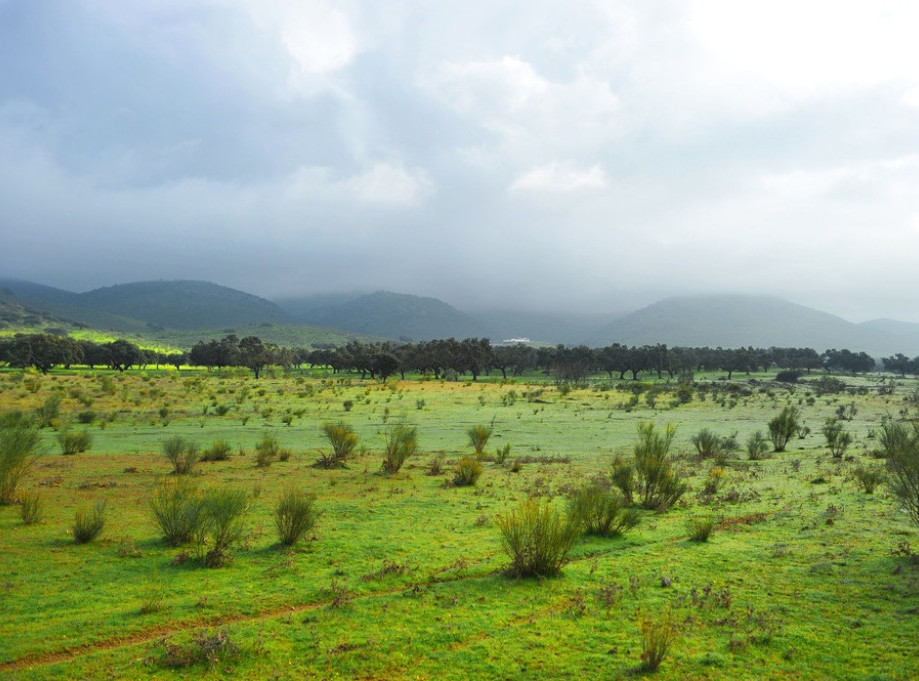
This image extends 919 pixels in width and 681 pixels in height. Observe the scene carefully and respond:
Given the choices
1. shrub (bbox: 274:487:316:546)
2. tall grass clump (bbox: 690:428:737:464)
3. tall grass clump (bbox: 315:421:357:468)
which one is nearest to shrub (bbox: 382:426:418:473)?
tall grass clump (bbox: 315:421:357:468)

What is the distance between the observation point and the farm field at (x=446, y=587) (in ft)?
23.1

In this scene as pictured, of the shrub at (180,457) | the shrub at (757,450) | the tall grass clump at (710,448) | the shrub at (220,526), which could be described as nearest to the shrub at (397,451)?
the shrub at (180,457)

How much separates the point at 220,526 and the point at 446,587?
4572mm

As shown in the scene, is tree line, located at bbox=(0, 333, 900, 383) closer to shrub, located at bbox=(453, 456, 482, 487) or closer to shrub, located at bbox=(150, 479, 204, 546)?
shrub, located at bbox=(453, 456, 482, 487)

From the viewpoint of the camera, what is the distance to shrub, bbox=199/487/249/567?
1059 cm

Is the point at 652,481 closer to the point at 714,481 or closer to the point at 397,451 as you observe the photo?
the point at 714,481

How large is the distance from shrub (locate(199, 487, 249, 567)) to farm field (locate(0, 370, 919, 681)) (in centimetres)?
25

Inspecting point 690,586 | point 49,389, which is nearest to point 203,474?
point 690,586

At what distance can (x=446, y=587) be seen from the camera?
950cm

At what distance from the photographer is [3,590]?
9.08 meters

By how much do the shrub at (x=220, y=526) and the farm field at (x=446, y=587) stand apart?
250mm

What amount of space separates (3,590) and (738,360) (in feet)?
447

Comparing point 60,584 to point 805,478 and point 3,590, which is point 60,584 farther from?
point 805,478

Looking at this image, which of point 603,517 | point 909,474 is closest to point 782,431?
point 909,474
